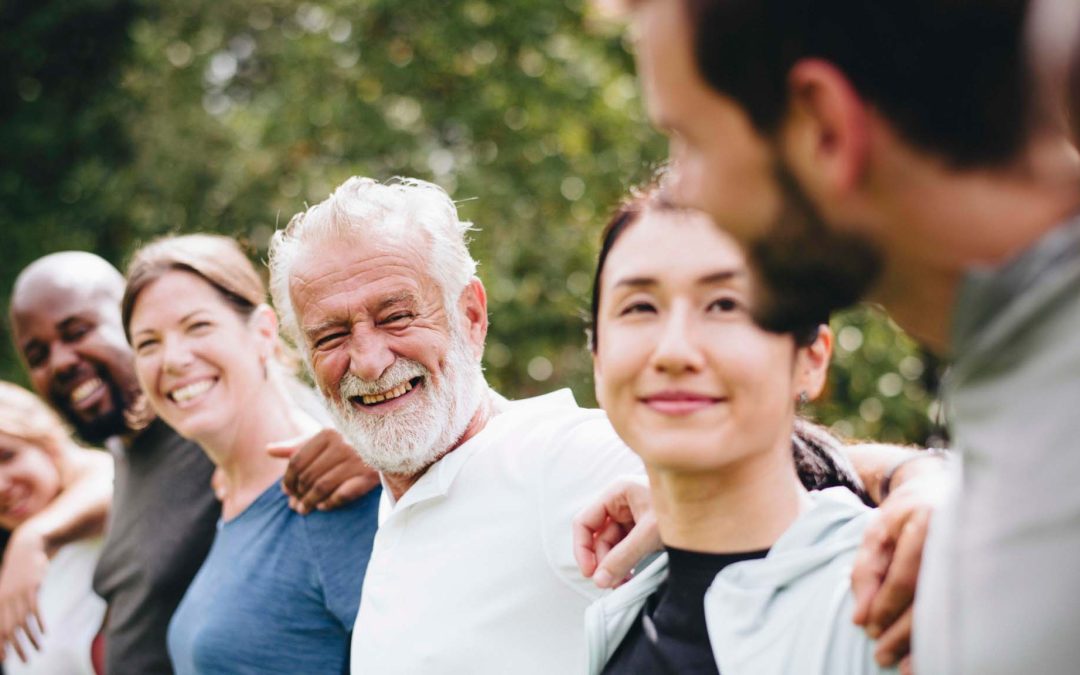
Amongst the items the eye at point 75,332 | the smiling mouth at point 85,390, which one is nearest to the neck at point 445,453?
the smiling mouth at point 85,390

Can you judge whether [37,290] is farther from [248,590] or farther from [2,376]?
[2,376]

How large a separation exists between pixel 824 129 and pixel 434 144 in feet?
26.7

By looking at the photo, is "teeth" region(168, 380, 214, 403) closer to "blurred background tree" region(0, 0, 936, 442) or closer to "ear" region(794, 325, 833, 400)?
"ear" region(794, 325, 833, 400)

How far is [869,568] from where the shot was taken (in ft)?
4.51

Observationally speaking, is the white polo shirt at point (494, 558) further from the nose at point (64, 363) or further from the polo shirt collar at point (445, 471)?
the nose at point (64, 363)

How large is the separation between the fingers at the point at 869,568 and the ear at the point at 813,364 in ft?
1.00

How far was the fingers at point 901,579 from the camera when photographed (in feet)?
4.28

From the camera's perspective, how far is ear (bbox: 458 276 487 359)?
264cm

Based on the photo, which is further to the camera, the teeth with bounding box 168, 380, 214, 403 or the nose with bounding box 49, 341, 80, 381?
the nose with bounding box 49, 341, 80, 381

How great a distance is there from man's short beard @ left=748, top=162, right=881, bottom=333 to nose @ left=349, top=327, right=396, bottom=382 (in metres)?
1.43

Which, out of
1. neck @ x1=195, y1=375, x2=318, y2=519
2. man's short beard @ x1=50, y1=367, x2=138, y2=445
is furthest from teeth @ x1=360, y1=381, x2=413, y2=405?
man's short beard @ x1=50, y1=367, x2=138, y2=445

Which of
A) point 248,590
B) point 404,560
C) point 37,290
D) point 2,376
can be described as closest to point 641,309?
point 404,560

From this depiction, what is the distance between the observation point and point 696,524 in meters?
1.65

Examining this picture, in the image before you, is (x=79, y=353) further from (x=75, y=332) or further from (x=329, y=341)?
(x=329, y=341)
